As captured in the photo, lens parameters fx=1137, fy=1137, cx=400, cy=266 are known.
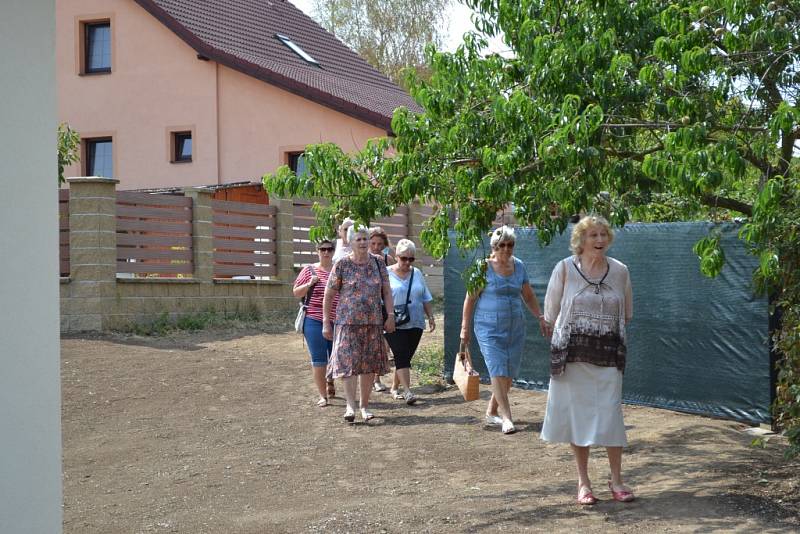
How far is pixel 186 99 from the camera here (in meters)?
26.1

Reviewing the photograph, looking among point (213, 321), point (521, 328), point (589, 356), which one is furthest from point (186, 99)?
point (589, 356)

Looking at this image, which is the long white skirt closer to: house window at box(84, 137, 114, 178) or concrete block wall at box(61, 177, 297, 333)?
concrete block wall at box(61, 177, 297, 333)

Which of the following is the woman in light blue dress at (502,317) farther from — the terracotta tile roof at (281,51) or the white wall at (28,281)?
the terracotta tile roof at (281,51)

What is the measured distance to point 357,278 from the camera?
1016 centimetres

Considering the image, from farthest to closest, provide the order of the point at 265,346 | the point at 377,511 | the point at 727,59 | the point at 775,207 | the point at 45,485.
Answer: the point at 265,346, the point at 377,511, the point at 727,59, the point at 775,207, the point at 45,485

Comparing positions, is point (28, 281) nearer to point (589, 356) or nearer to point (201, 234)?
point (589, 356)

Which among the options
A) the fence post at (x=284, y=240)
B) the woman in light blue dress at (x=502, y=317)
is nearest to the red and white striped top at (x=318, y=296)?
the woman in light blue dress at (x=502, y=317)

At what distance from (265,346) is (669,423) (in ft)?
22.7

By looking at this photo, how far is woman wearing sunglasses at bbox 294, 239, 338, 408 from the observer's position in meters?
11.0

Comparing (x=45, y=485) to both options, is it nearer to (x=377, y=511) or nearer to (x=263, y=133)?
(x=377, y=511)

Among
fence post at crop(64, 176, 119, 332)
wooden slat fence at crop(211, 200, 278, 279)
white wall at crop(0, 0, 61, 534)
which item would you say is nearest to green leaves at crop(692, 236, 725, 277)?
white wall at crop(0, 0, 61, 534)

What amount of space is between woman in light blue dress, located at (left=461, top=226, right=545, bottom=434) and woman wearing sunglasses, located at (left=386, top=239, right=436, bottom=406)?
1480 millimetres

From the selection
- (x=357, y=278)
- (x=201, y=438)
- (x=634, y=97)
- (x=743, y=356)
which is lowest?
(x=201, y=438)

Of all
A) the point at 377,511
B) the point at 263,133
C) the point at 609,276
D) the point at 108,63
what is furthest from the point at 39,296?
the point at 108,63
